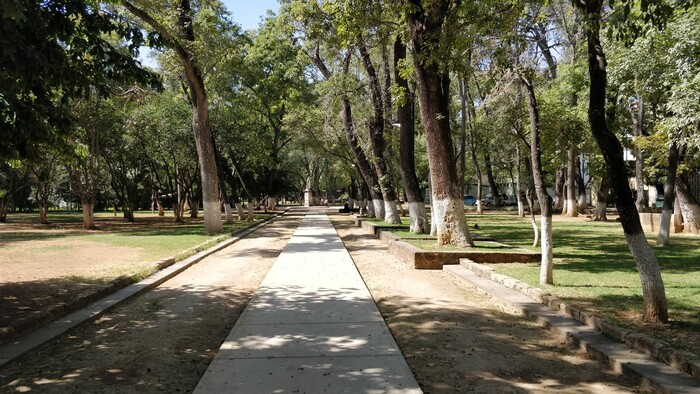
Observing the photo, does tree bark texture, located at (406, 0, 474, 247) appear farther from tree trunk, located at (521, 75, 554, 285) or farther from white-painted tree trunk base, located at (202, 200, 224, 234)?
white-painted tree trunk base, located at (202, 200, 224, 234)

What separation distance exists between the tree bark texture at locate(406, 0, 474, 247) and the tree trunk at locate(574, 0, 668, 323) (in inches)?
221

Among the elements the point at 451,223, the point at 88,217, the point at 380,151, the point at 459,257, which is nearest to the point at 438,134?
the point at 451,223

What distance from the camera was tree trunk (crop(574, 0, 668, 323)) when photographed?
5359 millimetres

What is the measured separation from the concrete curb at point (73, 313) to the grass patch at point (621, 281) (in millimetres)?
5992

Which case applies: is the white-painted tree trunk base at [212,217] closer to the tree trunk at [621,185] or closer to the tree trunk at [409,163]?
the tree trunk at [409,163]

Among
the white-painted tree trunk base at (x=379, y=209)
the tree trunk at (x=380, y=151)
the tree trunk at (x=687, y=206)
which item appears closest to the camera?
the tree trunk at (x=687, y=206)

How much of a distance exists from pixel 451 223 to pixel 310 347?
7192 millimetres

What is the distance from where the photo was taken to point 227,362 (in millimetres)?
4543

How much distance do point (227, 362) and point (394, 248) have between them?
28.2ft

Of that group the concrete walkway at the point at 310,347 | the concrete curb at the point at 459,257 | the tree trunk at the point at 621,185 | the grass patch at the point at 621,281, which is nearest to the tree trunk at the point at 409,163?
the grass patch at the point at 621,281

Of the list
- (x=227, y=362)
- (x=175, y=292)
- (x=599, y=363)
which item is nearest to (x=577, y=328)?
(x=599, y=363)

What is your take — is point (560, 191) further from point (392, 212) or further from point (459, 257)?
point (459, 257)

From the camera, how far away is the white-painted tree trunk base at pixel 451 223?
1156 centimetres

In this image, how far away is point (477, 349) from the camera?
5062mm
